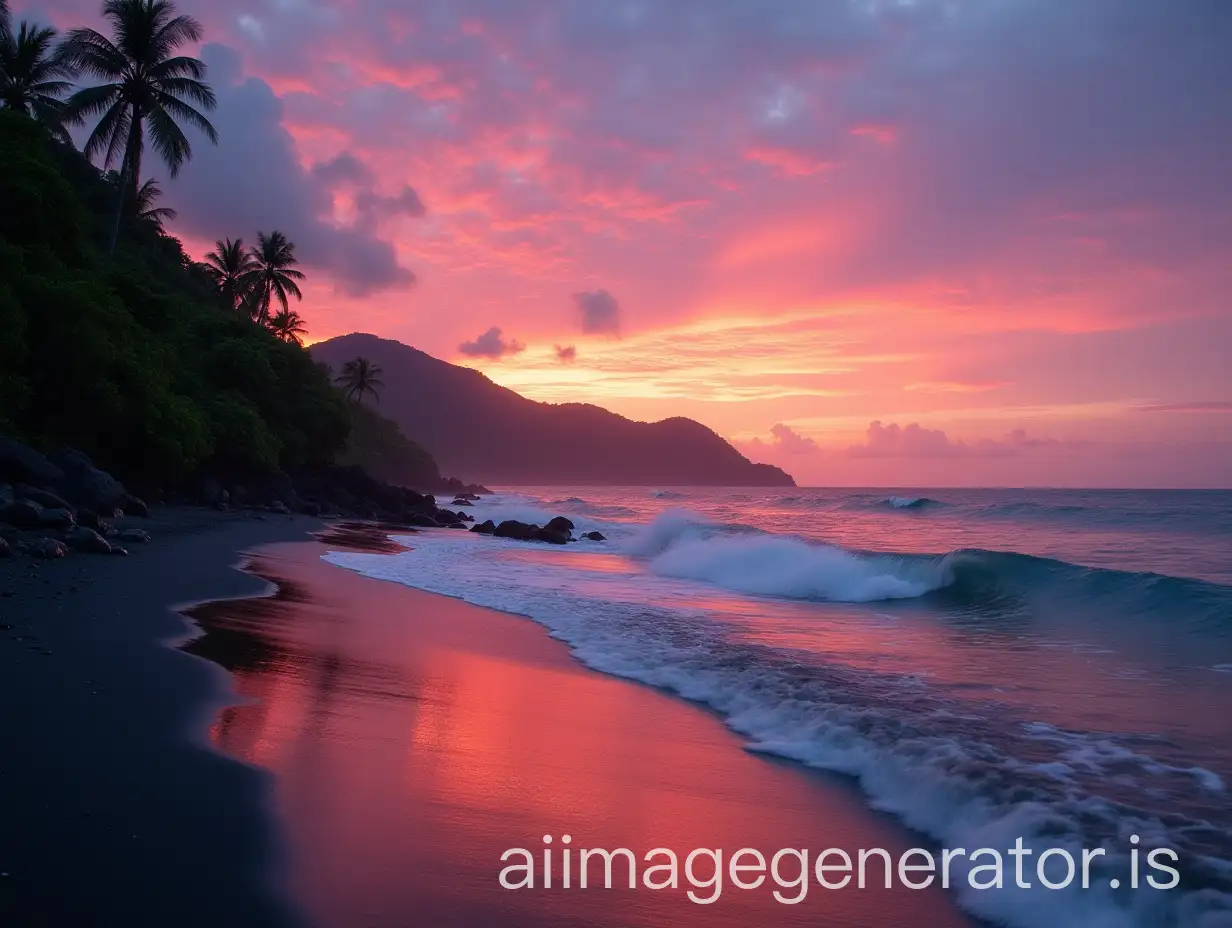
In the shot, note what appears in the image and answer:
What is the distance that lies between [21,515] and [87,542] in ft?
3.40

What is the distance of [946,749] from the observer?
5449 mm

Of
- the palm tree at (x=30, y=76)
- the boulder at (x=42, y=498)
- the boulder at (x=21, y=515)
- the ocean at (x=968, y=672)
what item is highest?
the palm tree at (x=30, y=76)

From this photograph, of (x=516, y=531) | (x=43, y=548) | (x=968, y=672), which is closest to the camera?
(x=968, y=672)

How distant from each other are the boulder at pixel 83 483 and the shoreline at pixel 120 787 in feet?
25.9

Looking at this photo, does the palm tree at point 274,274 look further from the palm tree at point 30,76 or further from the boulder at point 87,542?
the boulder at point 87,542

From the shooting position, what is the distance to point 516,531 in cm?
2958

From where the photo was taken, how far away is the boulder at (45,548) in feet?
30.4

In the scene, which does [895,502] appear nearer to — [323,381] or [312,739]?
[323,381]

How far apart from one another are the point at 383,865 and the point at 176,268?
46769 mm

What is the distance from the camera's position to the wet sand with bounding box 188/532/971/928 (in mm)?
3242

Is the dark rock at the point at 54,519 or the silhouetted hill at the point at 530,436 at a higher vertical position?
the silhouetted hill at the point at 530,436

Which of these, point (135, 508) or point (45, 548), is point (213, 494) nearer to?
point (135, 508)

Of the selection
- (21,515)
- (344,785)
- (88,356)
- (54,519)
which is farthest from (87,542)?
(88,356)

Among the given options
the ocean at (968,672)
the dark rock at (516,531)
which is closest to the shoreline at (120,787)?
the ocean at (968,672)
